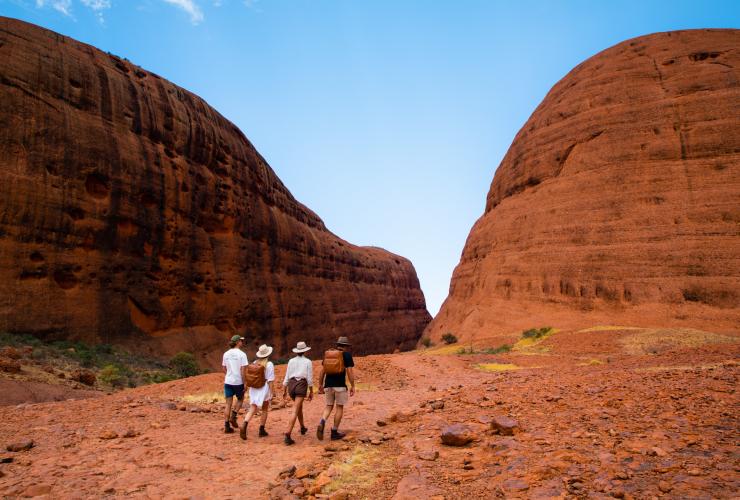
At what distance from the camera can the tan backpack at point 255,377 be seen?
7.22 m

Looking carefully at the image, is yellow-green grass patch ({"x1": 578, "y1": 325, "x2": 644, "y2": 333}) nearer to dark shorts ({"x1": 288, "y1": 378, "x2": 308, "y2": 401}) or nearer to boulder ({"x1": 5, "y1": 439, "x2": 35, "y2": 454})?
dark shorts ({"x1": 288, "y1": 378, "x2": 308, "y2": 401})

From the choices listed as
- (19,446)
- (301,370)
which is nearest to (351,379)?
(301,370)

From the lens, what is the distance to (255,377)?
7219mm

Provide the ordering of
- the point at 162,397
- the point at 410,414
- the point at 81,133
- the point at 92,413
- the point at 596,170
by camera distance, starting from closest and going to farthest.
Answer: the point at 410,414 → the point at 92,413 → the point at 162,397 → the point at 81,133 → the point at 596,170

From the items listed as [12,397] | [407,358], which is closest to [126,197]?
[12,397]

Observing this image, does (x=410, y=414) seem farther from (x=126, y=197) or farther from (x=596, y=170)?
(x=596, y=170)

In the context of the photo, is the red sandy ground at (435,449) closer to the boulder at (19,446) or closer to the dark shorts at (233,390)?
the boulder at (19,446)

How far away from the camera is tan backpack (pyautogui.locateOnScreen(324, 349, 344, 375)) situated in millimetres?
6910

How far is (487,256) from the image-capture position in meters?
32.7

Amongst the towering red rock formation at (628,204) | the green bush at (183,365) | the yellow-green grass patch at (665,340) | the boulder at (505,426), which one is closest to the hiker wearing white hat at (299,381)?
the boulder at (505,426)

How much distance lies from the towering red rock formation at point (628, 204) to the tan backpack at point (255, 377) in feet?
67.1

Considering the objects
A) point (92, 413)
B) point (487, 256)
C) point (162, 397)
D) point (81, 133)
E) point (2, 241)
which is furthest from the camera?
point (487, 256)

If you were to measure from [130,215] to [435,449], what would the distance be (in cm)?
2094

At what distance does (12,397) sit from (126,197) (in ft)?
45.1
